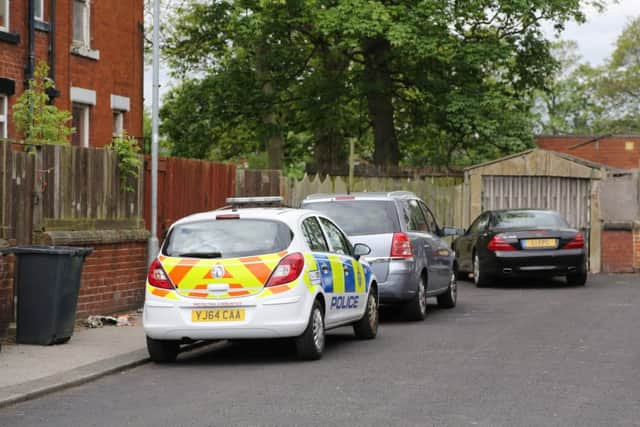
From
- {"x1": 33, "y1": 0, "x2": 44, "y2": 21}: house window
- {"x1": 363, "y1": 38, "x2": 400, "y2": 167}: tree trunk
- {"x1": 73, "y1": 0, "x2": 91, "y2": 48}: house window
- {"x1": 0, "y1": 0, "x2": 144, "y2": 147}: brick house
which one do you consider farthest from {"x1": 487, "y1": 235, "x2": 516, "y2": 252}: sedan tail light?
→ {"x1": 363, "y1": 38, "x2": 400, "y2": 167}: tree trunk

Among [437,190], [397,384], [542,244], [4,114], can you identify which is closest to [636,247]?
[437,190]

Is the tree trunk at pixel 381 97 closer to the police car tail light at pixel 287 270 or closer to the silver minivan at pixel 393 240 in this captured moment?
the silver minivan at pixel 393 240

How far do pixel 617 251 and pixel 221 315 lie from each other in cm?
1884

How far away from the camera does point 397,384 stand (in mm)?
10359

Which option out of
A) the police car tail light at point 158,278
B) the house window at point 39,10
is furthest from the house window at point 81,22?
the police car tail light at point 158,278

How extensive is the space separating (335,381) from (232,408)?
5.43ft

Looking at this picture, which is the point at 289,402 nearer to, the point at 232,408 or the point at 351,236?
the point at 232,408

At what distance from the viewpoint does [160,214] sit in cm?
1884

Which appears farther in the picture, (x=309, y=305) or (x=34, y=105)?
(x=34, y=105)

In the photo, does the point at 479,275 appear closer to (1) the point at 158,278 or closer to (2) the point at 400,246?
(2) the point at 400,246

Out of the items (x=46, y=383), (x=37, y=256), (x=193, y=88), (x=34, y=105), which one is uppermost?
(x=193, y=88)

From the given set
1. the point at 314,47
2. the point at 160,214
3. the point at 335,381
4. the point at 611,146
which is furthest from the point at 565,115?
the point at 335,381

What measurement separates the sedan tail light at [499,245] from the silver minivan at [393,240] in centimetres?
→ 549

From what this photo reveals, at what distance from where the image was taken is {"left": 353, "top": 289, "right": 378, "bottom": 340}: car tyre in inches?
564
